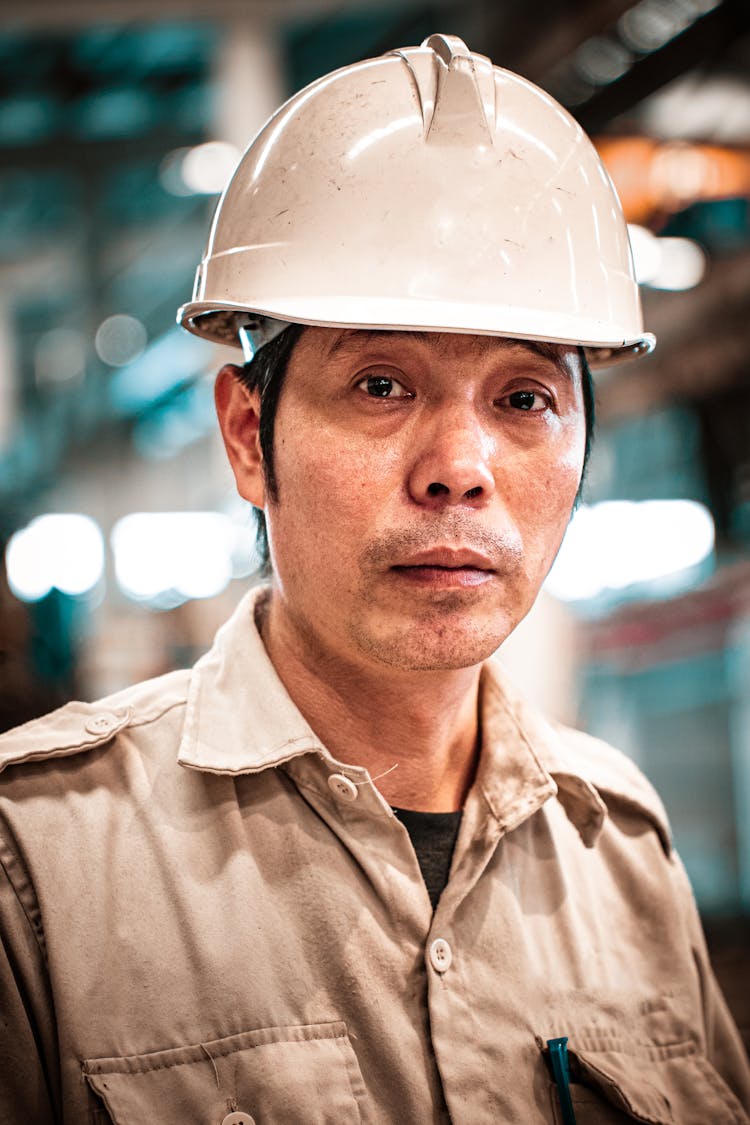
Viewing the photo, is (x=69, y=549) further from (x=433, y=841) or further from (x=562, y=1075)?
(x=562, y=1075)

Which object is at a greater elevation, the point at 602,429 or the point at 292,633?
the point at 602,429

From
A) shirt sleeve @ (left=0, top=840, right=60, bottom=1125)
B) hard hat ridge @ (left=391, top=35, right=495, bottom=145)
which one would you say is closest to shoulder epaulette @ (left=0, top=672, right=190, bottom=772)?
shirt sleeve @ (left=0, top=840, right=60, bottom=1125)

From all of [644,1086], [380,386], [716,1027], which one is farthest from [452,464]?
[716,1027]

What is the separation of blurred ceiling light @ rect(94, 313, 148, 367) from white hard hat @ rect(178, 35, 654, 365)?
14.4 metres

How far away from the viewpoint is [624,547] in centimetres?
1076

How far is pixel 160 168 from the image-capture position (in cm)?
1197

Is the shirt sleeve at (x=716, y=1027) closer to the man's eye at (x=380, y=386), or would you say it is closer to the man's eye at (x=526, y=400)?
the man's eye at (x=526, y=400)

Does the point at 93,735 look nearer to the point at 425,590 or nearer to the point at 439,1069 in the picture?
the point at 425,590

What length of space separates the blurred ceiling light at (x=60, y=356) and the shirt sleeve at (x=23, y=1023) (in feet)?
53.3

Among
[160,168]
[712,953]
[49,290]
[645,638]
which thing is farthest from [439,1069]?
[49,290]

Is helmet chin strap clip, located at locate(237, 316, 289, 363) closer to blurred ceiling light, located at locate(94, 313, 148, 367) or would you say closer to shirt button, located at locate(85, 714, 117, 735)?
shirt button, located at locate(85, 714, 117, 735)

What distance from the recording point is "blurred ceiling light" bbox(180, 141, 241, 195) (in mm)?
9109

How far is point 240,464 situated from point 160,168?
1093 centimetres

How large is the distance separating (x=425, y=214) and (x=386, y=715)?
31.1 inches
